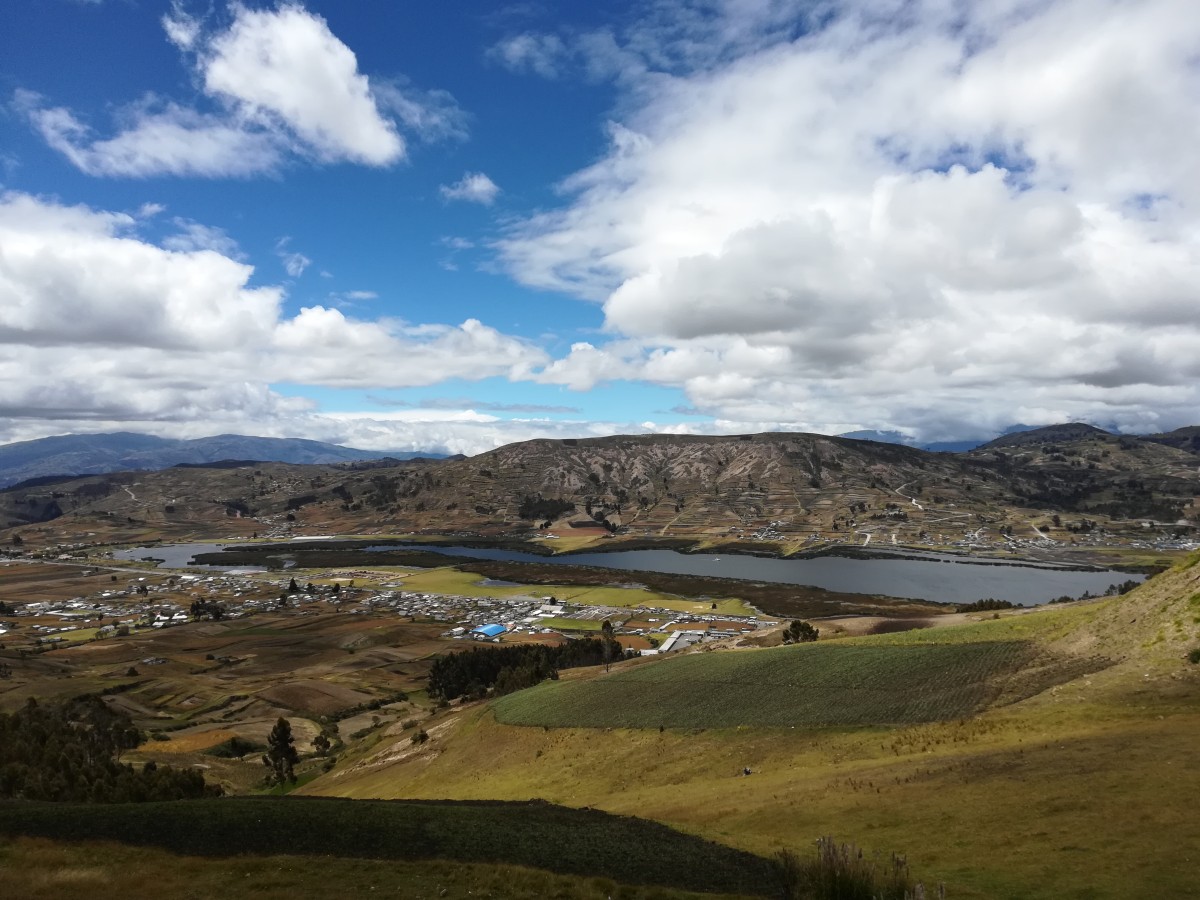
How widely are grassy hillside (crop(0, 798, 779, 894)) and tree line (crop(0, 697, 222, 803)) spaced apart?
12055mm

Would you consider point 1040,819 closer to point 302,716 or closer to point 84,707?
point 302,716

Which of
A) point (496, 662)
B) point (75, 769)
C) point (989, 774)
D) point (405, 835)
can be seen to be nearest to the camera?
point (405, 835)

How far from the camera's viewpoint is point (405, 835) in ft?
77.8

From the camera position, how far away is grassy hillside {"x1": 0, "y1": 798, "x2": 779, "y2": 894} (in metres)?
21.1

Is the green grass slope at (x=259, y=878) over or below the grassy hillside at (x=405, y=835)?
over

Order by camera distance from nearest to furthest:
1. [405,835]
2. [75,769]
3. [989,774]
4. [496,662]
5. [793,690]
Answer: [405,835], [989,774], [75,769], [793,690], [496,662]

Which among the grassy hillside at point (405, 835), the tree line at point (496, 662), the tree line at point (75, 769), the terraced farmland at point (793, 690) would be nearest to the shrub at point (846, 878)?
the grassy hillside at point (405, 835)

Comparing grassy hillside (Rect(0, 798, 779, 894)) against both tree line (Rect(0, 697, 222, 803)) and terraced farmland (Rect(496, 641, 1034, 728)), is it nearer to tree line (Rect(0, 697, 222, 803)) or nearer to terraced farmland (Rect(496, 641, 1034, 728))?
tree line (Rect(0, 697, 222, 803))

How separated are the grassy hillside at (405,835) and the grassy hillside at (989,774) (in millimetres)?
2689

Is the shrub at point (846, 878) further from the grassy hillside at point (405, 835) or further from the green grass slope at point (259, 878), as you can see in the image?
the green grass slope at point (259, 878)

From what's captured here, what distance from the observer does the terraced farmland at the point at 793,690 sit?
129 feet

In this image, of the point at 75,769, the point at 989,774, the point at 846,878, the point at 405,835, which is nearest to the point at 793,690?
the point at 989,774

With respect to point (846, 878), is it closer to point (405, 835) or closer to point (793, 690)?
point (405, 835)

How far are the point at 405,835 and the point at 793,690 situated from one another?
103 feet
